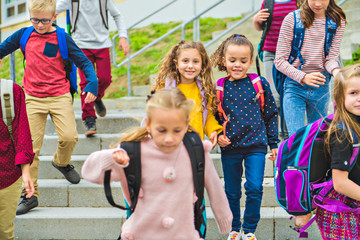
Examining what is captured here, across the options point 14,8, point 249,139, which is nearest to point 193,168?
point 249,139

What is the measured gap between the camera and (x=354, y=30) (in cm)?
754

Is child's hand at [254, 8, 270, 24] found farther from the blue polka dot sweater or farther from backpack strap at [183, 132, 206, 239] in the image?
backpack strap at [183, 132, 206, 239]

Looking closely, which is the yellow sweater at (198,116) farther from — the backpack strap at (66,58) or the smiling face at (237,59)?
the backpack strap at (66,58)

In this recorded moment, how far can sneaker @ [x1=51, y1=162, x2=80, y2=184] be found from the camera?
460 cm

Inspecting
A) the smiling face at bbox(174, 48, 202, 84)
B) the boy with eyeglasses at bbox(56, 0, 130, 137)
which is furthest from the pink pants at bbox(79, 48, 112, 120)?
the smiling face at bbox(174, 48, 202, 84)

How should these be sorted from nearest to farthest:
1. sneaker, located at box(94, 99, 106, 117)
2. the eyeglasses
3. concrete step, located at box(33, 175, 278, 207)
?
the eyeglasses, concrete step, located at box(33, 175, 278, 207), sneaker, located at box(94, 99, 106, 117)

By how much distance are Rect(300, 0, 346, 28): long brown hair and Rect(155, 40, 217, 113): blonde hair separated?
2.91ft

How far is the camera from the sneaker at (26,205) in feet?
14.0

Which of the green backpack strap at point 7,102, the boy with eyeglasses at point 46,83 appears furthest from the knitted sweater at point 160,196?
the boy with eyeglasses at point 46,83

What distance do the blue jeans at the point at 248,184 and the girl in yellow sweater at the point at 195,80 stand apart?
29cm

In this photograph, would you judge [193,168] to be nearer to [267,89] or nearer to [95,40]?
[267,89]

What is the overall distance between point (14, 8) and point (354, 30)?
13.0 metres

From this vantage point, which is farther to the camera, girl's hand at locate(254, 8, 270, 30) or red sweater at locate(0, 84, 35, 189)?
girl's hand at locate(254, 8, 270, 30)

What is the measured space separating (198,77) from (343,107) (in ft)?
4.14
